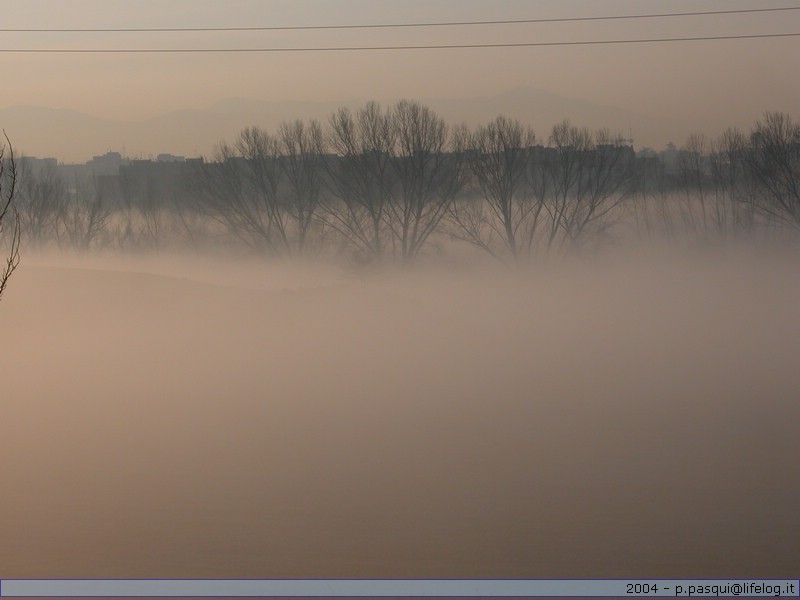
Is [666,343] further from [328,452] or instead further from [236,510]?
[236,510]

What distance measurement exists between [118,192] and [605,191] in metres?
21.2

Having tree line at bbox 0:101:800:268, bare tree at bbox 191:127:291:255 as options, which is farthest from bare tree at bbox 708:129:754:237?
bare tree at bbox 191:127:291:255

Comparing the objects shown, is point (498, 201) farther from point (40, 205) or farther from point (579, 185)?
point (40, 205)

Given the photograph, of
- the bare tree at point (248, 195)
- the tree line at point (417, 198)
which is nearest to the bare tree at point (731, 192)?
the tree line at point (417, 198)

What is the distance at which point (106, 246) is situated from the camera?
132ft

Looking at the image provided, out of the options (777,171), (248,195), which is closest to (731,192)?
(777,171)

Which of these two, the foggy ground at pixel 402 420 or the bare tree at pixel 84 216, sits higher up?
the bare tree at pixel 84 216

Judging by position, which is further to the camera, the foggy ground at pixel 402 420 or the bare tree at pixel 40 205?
the bare tree at pixel 40 205

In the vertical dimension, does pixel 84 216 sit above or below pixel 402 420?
above

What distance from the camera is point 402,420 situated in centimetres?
2252

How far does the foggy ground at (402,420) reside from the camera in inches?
482

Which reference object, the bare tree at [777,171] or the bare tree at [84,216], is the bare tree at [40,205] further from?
the bare tree at [777,171]

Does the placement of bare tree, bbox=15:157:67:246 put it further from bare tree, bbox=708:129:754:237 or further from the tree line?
bare tree, bbox=708:129:754:237

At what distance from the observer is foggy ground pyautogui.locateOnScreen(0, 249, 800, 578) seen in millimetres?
12242
